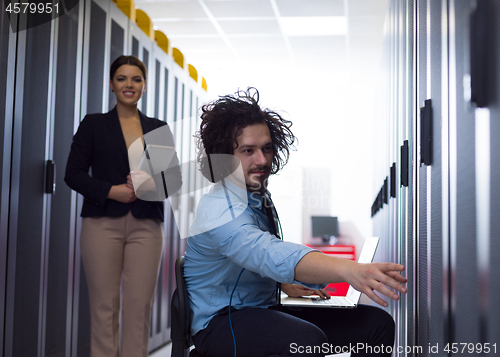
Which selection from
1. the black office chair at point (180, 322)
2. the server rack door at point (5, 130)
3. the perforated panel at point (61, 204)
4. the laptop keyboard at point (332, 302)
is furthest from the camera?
the perforated panel at point (61, 204)

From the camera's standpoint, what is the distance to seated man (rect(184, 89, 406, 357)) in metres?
1.01

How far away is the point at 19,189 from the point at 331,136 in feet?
18.5

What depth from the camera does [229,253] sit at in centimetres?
112

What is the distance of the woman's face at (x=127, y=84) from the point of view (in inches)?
88.8

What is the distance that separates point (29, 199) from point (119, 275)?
565mm

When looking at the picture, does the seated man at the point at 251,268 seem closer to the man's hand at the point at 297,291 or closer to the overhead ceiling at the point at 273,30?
the man's hand at the point at 297,291

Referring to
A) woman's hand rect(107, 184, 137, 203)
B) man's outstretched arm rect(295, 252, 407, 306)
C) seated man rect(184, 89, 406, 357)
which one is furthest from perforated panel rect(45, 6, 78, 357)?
man's outstretched arm rect(295, 252, 407, 306)

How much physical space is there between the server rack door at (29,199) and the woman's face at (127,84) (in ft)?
1.20

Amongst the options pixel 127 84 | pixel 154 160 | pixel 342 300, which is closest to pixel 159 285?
pixel 154 160

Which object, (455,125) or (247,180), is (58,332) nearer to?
(247,180)

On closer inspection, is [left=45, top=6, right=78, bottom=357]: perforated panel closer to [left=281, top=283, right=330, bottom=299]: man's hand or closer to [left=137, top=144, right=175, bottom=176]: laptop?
[left=137, top=144, right=175, bottom=176]: laptop

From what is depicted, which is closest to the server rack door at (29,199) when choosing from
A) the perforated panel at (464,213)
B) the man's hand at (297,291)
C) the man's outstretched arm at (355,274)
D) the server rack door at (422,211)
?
Result: the man's hand at (297,291)

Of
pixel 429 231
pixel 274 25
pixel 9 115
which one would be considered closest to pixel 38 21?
pixel 9 115

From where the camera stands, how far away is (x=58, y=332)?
94.8 inches
